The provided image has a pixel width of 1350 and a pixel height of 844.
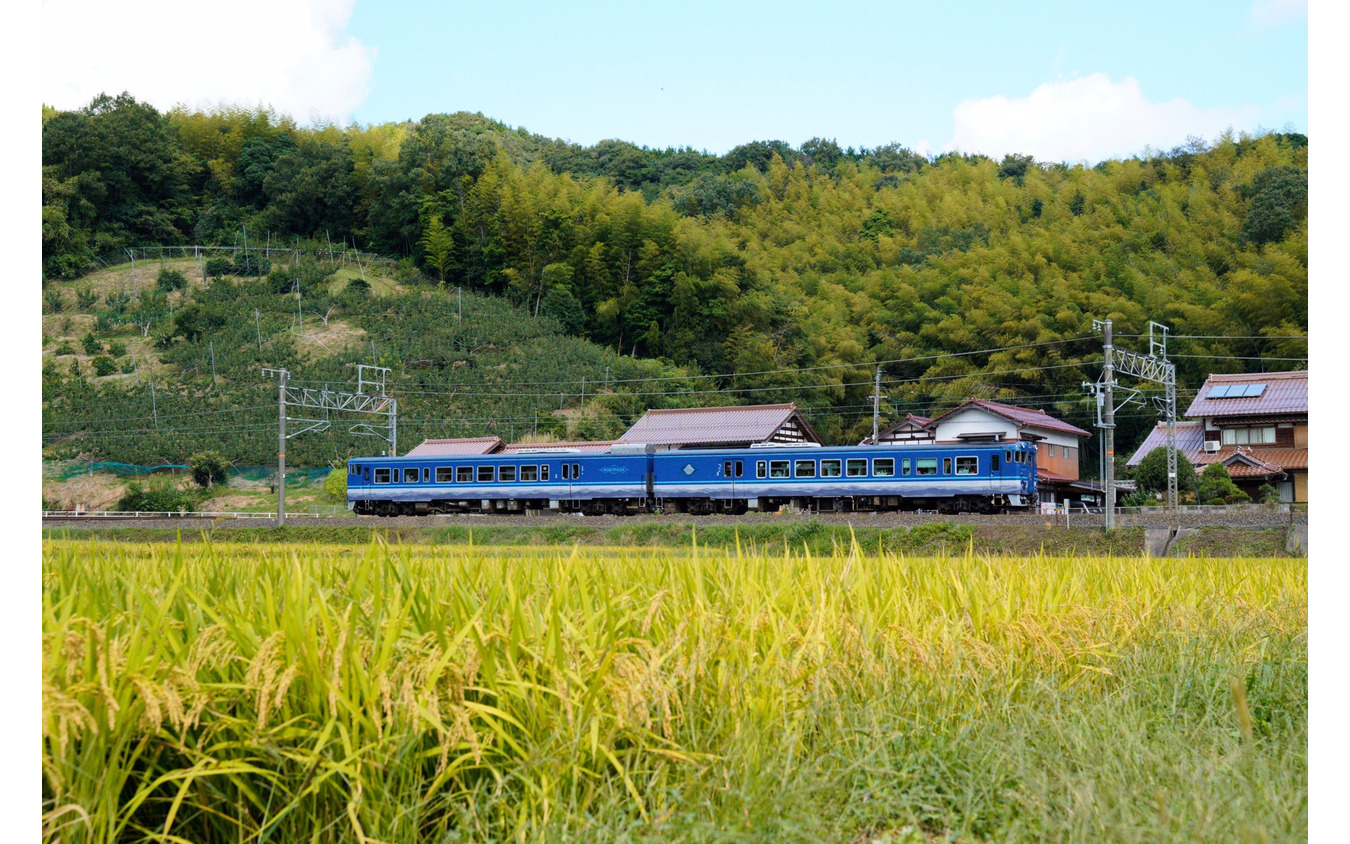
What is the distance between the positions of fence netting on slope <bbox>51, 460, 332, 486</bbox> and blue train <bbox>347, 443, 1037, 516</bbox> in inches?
267

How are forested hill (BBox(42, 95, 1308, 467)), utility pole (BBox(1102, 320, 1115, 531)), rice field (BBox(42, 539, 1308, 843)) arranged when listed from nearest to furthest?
rice field (BBox(42, 539, 1308, 843)), utility pole (BBox(1102, 320, 1115, 531)), forested hill (BBox(42, 95, 1308, 467))

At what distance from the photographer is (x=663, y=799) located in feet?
7.88

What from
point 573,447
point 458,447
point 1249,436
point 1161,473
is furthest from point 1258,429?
point 458,447

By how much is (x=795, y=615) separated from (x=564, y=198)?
48860 mm

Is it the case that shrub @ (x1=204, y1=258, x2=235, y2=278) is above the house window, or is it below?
above

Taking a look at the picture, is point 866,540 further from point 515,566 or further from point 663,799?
point 663,799

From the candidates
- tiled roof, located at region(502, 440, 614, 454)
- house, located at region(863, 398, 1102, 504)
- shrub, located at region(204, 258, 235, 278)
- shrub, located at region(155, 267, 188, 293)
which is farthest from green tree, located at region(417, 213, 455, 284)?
house, located at region(863, 398, 1102, 504)

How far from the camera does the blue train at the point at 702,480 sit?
19641 mm

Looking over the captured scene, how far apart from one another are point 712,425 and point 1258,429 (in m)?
13.3

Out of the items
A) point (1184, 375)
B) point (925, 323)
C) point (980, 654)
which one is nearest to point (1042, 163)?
point (925, 323)

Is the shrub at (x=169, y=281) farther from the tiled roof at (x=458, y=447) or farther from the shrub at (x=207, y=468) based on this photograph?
the tiled roof at (x=458, y=447)

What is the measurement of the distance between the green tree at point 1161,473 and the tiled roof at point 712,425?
8.86 m

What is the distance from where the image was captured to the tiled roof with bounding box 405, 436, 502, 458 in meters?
25.0

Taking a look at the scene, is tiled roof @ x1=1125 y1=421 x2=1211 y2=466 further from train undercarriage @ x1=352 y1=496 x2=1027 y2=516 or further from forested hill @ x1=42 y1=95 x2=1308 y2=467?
A: train undercarriage @ x1=352 y1=496 x2=1027 y2=516
